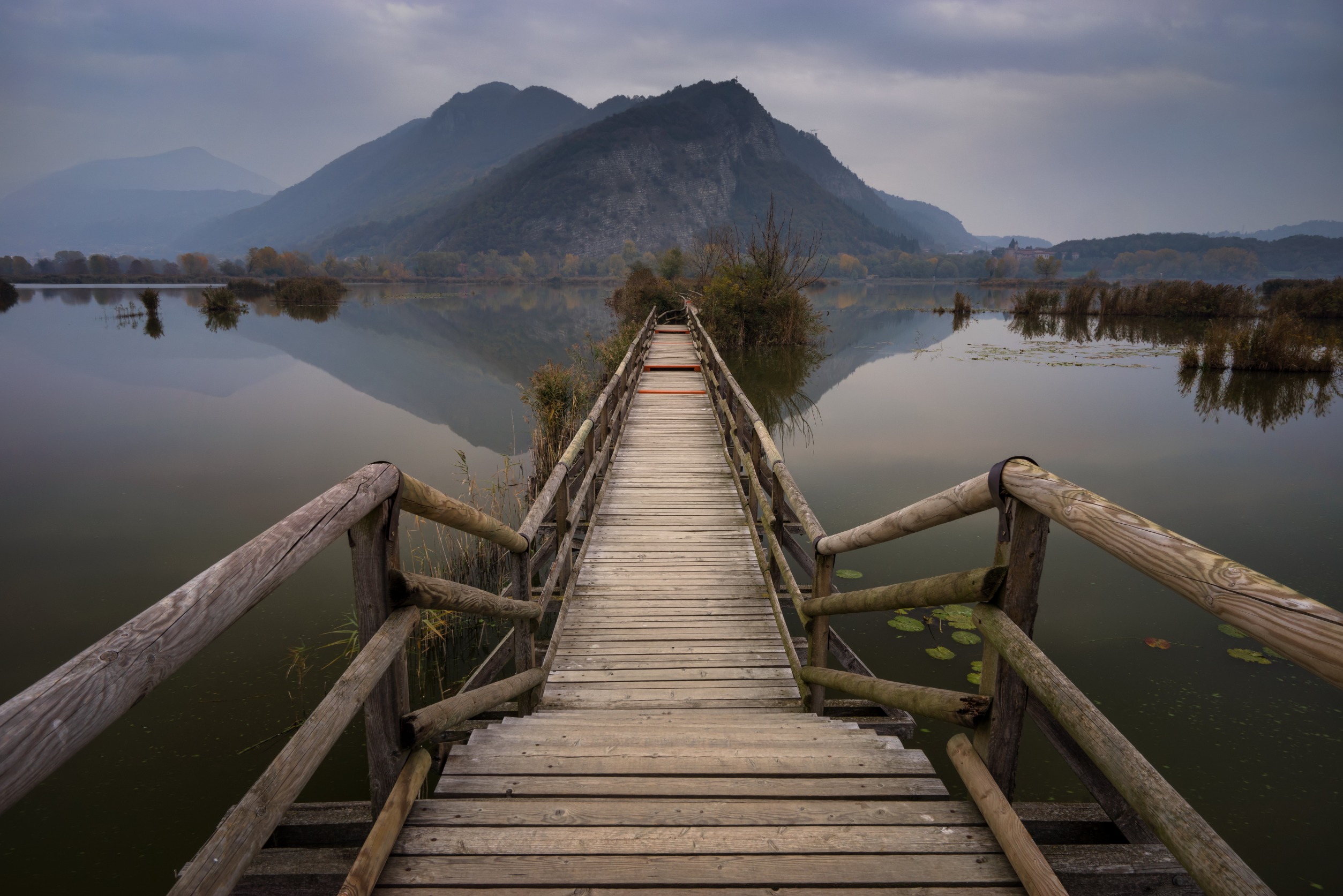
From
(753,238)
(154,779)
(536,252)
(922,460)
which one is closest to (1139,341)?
(753,238)

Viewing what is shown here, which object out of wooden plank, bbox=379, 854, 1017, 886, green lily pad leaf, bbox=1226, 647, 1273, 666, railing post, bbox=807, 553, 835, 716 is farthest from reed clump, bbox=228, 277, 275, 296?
green lily pad leaf, bbox=1226, 647, 1273, 666

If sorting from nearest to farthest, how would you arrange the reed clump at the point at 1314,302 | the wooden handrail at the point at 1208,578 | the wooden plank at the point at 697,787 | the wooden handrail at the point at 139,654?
the wooden handrail at the point at 139,654 < the wooden handrail at the point at 1208,578 < the wooden plank at the point at 697,787 < the reed clump at the point at 1314,302

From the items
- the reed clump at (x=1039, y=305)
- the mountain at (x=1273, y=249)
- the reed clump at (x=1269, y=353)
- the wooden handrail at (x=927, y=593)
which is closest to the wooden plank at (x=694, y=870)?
the wooden handrail at (x=927, y=593)

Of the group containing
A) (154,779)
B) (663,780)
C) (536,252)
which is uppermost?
(536,252)

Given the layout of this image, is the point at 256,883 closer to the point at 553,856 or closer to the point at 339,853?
the point at 339,853

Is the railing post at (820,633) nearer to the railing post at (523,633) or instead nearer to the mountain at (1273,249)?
the railing post at (523,633)

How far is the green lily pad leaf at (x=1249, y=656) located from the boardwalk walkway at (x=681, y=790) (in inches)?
155

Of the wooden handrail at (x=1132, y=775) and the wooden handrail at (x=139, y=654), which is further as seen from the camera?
the wooden handrail at (x=1132, y=775)

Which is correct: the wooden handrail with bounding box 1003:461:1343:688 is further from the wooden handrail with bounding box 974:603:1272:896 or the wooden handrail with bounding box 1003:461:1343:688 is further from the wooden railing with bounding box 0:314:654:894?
the wooden railing with bounding box 0:314:654:894

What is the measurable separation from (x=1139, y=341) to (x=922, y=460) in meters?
18.8

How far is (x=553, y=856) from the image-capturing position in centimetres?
176

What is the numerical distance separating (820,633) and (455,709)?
168 cm

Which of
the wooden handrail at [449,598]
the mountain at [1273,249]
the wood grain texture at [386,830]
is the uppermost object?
the mountain at [1273,249]

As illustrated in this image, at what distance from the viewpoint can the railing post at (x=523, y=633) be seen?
120 inches
